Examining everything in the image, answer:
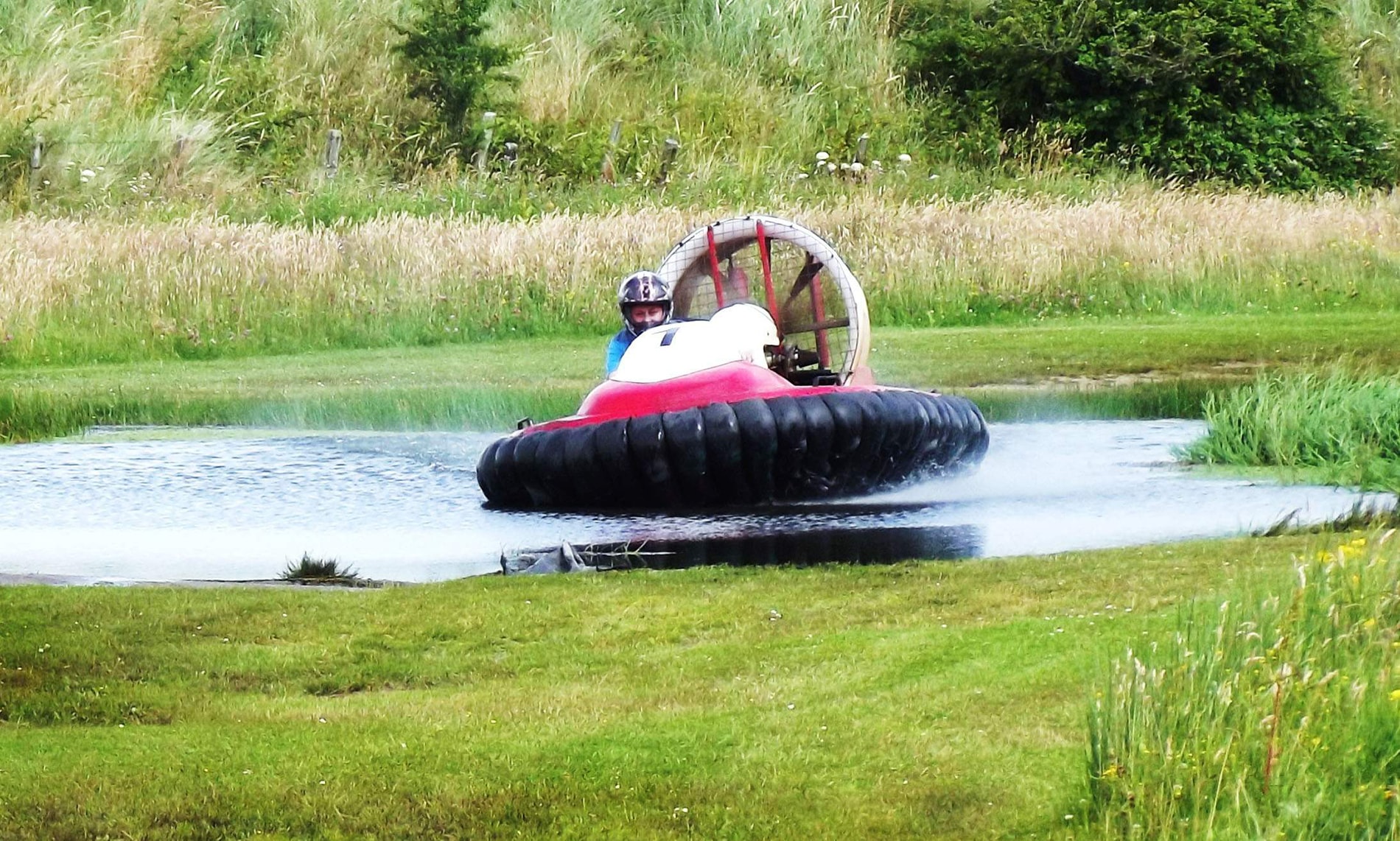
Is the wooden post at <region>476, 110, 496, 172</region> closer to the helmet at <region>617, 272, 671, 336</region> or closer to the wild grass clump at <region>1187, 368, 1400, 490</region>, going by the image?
the helmet at <region>617, 272, 671, 336</region>

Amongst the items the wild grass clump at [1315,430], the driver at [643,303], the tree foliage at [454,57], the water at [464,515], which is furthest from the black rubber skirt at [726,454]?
the tree foliage at [454,57]

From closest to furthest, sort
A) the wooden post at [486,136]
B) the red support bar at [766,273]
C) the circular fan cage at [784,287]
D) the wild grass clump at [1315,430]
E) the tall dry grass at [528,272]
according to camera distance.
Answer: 1. the wild grass clump at [1315,430]
2. the circular fan cage at [784,287]
3. the red support bar at [766,273]
4. the tall dry grass at [528,272]
5. the wooden post at [486,136]

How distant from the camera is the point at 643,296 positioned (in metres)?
7.99

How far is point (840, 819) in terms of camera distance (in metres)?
3.30

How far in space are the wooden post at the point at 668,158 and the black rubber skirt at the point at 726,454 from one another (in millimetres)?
11796

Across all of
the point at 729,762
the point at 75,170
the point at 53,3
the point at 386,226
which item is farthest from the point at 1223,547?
the point at 53,3

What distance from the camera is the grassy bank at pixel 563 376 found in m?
10.2

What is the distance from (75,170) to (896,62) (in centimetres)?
1001

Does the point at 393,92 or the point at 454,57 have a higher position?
the point at 454,57

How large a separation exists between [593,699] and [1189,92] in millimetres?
17495

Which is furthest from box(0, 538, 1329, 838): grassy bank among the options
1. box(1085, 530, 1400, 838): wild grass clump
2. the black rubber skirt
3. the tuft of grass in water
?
the black rubber skirt

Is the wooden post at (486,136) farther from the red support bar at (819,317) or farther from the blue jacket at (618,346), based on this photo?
the blue jacket at (618,346)

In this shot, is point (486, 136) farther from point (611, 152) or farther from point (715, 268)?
point (715, 268)

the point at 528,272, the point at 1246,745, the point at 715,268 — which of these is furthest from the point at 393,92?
the point at 1246,745
